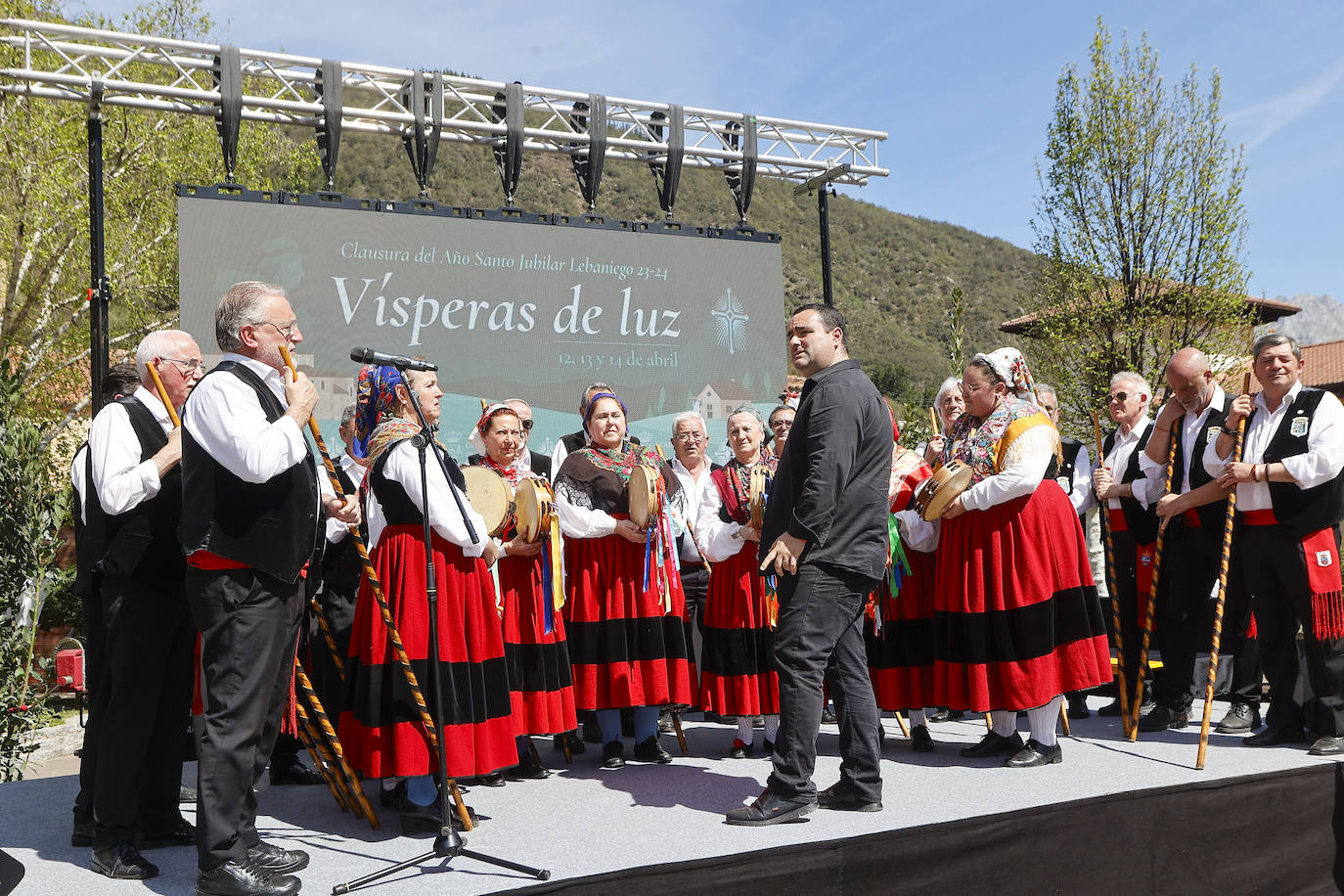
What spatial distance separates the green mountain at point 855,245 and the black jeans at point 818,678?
41857 mm

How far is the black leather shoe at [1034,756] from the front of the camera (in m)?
3.90

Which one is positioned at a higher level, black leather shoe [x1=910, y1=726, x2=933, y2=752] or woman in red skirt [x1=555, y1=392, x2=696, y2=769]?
woman in red skirt [x1=555, y1=392, x2=696, y2=769]

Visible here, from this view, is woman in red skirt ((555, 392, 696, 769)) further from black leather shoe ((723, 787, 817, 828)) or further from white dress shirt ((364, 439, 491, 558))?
black leather shoe ((723, 787, 817, 828))

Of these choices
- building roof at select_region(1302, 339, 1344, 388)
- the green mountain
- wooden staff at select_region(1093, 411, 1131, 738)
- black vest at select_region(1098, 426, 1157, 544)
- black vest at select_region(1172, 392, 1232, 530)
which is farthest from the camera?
the green mountain

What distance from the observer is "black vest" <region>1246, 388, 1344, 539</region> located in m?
4.14

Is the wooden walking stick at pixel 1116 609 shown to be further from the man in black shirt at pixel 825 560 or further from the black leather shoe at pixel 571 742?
the black leather shoe at pixel 571 742

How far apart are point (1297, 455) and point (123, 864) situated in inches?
176

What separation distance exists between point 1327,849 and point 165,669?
13.4ft

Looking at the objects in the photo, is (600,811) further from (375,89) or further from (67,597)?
(67,597)

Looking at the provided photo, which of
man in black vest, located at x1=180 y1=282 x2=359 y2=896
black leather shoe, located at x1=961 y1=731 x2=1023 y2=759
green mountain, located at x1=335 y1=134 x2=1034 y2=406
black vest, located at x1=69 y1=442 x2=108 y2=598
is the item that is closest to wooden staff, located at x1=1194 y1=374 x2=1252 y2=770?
black leather shoe, located at x1=961 y1=731 x2=1023 y2=759

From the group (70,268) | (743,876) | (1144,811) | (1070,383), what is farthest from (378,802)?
(1070,383)

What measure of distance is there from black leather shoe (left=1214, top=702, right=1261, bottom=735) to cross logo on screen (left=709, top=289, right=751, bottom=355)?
5.58 m

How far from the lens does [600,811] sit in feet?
11.3

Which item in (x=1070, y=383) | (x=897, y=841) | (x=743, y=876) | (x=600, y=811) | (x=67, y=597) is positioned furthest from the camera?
(x=1070, y=383)
